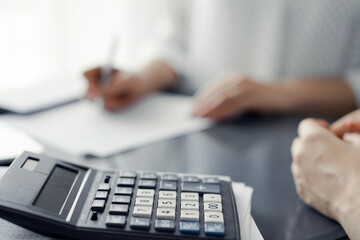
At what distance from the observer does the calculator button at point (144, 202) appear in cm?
39

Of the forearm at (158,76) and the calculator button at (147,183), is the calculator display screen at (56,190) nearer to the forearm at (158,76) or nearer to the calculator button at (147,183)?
the calculator button at (147,183)

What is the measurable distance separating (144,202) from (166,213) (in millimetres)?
27

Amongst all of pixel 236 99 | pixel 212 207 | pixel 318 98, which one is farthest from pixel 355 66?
pixel 212 207

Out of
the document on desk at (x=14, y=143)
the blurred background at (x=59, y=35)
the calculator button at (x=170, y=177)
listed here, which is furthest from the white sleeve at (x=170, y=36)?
the calculator button at (x=170, y=177)

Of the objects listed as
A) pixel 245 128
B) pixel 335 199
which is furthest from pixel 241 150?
pixel 335 199

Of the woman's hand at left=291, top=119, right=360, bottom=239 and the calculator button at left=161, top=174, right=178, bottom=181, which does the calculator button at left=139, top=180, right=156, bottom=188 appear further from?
the woman's hand at left=291, top=119, right=360, bottom=239

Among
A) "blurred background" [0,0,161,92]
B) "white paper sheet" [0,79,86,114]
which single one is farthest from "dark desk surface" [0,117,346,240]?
"blurred background" [0,0,161,92]

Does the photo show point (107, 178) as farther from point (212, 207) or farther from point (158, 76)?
point (158, 76)

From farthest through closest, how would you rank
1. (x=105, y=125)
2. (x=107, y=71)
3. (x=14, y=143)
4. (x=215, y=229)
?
(x=107, y=71) < (x=105, y=125) < (x=14, y=143) < (x=215, y=229)

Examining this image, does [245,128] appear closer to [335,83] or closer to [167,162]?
[167,162]

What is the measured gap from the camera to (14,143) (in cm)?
56

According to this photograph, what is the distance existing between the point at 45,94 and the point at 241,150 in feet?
1.33

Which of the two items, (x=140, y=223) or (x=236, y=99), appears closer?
(x=140, y=223)

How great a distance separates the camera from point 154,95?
2.80 feet
